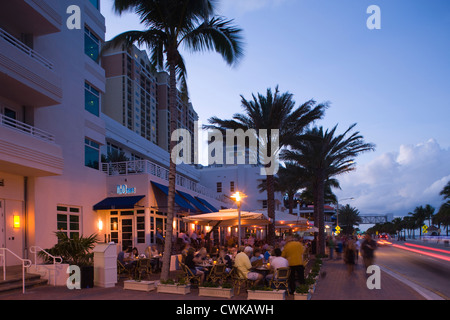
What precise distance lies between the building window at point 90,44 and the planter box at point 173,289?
16.0 m

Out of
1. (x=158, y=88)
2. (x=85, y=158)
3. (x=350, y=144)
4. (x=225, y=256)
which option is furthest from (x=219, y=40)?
(x=158, y=88)

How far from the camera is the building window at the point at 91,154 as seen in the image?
2209cm

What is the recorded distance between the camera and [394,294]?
1156cm

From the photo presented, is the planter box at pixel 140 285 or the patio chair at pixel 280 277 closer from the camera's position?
the patio chair at pixel 280 277

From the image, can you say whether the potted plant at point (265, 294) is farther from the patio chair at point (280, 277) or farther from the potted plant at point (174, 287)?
the potted plant at point (174, 287)

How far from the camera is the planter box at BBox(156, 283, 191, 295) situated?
11633 millimetres

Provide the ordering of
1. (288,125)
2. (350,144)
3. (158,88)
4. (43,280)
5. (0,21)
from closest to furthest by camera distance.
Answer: (43,280) → (0,21) → (288,125) → (350,144) → (158,88)

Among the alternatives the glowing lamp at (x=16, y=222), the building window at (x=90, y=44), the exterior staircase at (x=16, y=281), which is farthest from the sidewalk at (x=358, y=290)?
the building window at (x=90, y=44)

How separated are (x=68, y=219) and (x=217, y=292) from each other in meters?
11.5

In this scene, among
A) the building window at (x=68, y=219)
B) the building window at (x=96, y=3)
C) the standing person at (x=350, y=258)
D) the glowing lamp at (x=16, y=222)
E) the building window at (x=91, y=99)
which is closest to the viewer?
the glowing lamp at (x=16, y=222)

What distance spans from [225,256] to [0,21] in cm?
1302

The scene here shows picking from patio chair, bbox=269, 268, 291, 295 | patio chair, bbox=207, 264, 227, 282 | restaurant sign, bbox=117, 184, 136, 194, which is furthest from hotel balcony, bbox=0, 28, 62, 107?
patio chair, bbox=269, 268, 291, 295

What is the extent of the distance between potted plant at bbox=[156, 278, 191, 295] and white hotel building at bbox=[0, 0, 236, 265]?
691 centimetres
